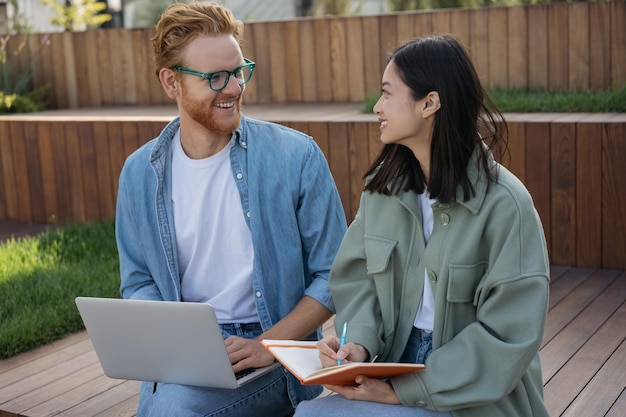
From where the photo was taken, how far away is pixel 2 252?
483 centimetres

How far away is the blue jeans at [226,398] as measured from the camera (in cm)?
225

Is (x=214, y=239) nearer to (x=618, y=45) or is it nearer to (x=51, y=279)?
(x=51, y=279)

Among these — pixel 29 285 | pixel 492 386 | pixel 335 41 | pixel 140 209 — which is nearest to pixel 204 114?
pixel 140 209

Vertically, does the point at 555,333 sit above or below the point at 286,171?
below

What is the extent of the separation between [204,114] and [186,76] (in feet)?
0.35

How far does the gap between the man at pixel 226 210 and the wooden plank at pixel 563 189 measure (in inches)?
84.1

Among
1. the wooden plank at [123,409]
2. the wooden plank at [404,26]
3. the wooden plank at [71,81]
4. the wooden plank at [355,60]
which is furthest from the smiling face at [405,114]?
the wooden plank at [71,81]

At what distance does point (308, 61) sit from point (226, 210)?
13.5 ft

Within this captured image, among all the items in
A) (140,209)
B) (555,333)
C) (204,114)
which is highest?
(204,114)

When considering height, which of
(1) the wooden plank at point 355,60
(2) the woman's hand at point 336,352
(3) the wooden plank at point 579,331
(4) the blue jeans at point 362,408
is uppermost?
(1) the wooden plank at point 355,60

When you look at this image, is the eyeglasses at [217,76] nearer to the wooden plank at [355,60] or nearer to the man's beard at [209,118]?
the man's beard at [209,118]

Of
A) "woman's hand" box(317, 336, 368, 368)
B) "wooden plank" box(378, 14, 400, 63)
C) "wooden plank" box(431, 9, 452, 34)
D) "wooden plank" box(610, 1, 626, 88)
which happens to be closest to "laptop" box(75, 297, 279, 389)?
"woman's hand" box(317, 336, 368, 368)

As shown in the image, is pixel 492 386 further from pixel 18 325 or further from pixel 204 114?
pixel 18 325

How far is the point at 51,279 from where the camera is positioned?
4250 millimetres
